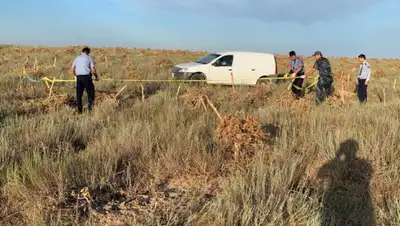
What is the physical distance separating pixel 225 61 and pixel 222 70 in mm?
487

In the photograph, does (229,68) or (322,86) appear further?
(229,68)

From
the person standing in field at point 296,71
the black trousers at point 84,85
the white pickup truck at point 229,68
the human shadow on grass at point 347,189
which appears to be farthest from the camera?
the white pickup truck at point 229,68

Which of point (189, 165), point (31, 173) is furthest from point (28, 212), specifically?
point (189, 165)

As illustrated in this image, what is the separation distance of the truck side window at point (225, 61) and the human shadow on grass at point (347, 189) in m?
11.1

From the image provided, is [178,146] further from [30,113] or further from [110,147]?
[30,113]

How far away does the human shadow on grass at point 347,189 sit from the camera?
4.27 meters

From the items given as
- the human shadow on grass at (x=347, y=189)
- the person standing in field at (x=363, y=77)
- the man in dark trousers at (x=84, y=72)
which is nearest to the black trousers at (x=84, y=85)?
the man in dark trousers at (x=84, y=72)

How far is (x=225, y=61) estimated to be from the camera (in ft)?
56.7

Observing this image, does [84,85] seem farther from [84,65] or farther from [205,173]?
[205,173]

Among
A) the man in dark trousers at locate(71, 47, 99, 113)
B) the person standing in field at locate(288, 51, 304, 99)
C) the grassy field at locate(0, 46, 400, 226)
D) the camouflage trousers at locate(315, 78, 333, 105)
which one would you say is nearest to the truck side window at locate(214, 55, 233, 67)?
the person standing in field at locate(288, 51, 304, 99)

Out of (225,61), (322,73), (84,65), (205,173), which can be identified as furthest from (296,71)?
(205,173)

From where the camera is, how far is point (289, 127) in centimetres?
732

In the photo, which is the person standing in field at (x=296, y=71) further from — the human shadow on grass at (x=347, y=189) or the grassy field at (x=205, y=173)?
the human shadow on grass at (x=347, y=189)

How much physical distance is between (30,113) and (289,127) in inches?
239
